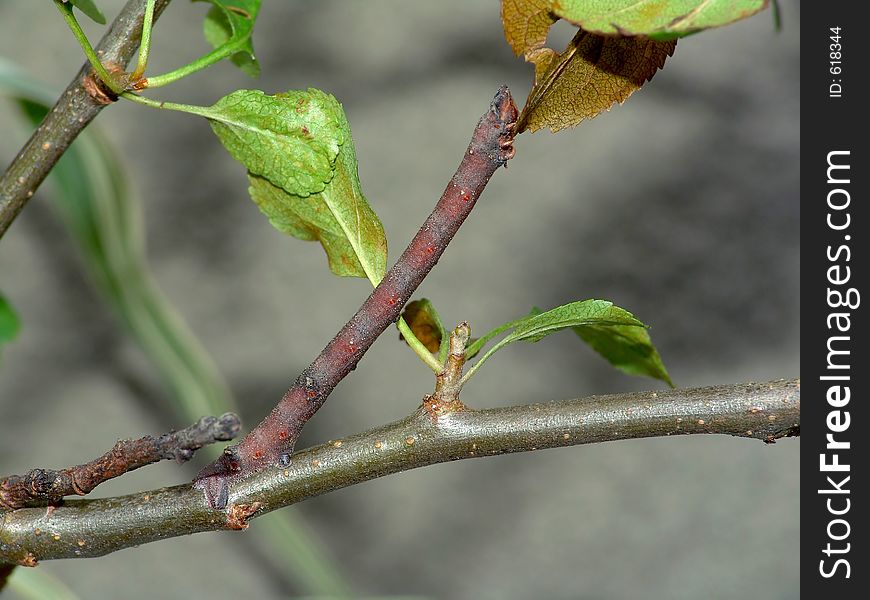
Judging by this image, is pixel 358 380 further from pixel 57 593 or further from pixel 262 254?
pixel 57 593

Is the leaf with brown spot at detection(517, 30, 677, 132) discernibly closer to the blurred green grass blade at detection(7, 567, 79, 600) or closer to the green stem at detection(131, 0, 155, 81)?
the green stem at detection(131, 0, 155, 81)

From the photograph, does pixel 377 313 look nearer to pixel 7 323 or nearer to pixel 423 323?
pixel 423 323

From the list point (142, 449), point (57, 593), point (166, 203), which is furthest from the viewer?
point (166, 203)

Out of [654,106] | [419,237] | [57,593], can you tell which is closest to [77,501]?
[419,237]
